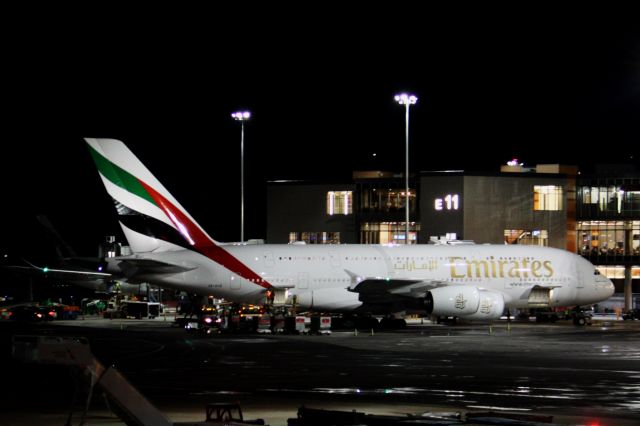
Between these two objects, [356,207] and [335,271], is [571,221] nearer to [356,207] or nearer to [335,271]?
[356,207]

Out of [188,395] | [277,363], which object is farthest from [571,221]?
[188,395]

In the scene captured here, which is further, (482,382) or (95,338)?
(95,338)

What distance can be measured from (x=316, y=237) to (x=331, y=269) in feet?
134

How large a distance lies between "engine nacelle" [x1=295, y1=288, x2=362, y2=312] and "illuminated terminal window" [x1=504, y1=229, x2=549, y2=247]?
38.4m

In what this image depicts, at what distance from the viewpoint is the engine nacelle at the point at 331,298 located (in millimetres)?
55719

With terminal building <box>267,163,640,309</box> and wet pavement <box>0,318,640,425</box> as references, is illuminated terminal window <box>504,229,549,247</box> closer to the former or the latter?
terminal building <box>267,163,640,309</box>

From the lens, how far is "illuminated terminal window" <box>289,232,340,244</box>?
96.7m

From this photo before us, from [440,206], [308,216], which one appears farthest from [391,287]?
[308,216]

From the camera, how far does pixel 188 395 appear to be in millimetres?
23906

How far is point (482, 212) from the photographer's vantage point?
3570 inches

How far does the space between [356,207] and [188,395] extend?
242 ft

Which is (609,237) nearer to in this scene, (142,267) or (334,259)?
(334,259)

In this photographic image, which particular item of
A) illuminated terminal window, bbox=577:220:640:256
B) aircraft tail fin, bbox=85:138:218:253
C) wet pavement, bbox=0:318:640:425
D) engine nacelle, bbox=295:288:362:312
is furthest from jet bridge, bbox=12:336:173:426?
illuminated terminal window, bbox=577:220:640:256

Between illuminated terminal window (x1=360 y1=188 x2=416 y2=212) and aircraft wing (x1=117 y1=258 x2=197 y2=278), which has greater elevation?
illuminated terminal window (x1=360 y1=188 x2=416 y2=212)
